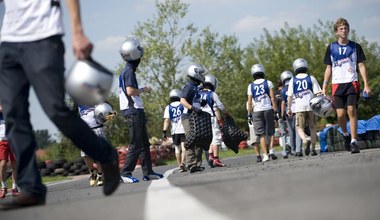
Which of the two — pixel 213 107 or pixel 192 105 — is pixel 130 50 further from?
pixel 213 107

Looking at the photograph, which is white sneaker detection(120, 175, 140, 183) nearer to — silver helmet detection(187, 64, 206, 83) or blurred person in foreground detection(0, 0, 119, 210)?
silver helmet detection(187, 64, 206, 83)

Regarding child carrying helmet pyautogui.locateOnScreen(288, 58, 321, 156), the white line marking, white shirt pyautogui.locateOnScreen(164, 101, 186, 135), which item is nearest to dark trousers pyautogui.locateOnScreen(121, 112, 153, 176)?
white shirt pyautogui.locateOnScreen(164, 101, 186, 135)

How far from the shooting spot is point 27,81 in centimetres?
456

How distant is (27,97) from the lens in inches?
181

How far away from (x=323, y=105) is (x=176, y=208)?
9819mm

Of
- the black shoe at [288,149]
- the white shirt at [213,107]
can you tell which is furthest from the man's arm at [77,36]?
the black shoe at [288,149]

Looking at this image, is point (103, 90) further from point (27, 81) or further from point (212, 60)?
point (212, 60)

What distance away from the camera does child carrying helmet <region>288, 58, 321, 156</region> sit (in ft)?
46.5

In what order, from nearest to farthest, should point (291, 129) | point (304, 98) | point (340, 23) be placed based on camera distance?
point (340, 23)
point (304, 98)
point (291, 129)

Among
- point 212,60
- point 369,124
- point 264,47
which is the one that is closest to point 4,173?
point 369,124

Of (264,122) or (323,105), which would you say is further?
(264,122)

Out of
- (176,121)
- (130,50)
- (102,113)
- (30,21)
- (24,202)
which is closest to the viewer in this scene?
(24,202)

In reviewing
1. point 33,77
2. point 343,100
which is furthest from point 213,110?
point 33,77

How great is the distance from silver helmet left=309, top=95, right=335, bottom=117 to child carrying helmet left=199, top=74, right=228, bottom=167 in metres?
2.19
